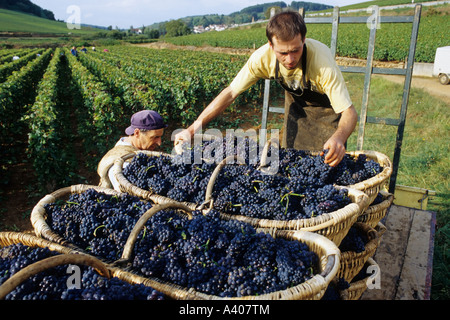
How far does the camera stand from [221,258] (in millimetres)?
1566

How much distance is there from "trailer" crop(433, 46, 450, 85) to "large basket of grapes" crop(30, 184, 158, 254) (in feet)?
57.9

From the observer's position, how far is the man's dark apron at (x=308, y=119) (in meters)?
3.30

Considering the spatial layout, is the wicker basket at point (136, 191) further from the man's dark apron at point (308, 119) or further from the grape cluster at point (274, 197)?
the man's dark apron at point (308, 119)

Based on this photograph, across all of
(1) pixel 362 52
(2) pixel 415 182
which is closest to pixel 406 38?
(1) pixel 362 52

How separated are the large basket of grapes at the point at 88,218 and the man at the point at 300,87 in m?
0.86

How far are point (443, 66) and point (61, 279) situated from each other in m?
18.5

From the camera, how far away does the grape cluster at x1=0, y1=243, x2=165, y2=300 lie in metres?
1.24

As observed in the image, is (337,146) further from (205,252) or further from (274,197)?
(205,252)

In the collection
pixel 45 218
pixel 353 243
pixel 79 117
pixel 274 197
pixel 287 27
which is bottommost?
pixel 79 117

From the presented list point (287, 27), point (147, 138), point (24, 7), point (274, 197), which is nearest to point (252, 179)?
point (274, 197)

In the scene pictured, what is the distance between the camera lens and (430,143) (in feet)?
23.5

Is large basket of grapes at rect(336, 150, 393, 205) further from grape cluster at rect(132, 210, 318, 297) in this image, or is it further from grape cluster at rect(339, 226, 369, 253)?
grape cluster at rect(132, 210, 318, 297)

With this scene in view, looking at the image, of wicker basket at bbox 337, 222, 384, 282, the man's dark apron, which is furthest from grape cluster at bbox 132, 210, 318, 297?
the man's dark apron
